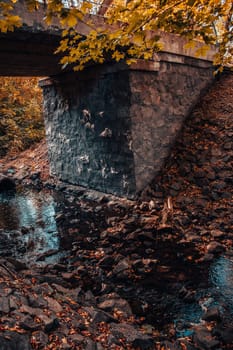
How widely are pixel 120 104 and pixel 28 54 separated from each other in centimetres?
240

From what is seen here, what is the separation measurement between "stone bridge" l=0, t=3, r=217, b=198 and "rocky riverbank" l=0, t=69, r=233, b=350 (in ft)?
1.55

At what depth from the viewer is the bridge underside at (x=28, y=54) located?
214 inches

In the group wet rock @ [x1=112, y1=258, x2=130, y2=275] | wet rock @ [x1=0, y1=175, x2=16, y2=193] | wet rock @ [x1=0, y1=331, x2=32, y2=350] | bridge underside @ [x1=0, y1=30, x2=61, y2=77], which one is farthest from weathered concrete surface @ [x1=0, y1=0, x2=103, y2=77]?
wet rock @ [x1=0, y1=331, x2=32, y2=350]

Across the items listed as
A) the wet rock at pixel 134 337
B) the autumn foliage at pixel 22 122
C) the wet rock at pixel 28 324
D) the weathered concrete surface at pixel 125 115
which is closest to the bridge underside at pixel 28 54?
the weathered concrete surface at pixel 125 115

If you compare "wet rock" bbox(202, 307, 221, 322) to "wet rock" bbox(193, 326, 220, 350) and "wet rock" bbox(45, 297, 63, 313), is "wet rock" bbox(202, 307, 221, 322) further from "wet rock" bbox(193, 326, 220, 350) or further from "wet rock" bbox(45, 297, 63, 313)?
"wet rock" bbox(45, 297, 63, 313)

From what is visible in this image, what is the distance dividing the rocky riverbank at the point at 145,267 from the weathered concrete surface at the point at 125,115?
1.39 feet

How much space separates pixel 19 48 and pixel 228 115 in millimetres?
5672

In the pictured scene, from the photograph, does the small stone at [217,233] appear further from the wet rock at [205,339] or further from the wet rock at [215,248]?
the wet rock at [205,339]

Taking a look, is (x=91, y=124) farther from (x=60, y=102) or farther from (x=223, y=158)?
(x=223, y=158)

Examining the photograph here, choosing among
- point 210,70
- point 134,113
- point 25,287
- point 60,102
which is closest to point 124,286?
point 25,287

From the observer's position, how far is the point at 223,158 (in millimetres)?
7176

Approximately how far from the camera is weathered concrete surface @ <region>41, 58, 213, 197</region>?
704 cm

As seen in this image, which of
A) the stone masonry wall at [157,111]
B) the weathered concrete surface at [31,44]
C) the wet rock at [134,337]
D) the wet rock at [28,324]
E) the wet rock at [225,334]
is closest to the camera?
the wet rock at [28,324]

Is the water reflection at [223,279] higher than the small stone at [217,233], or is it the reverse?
the small stone at [217,233]
